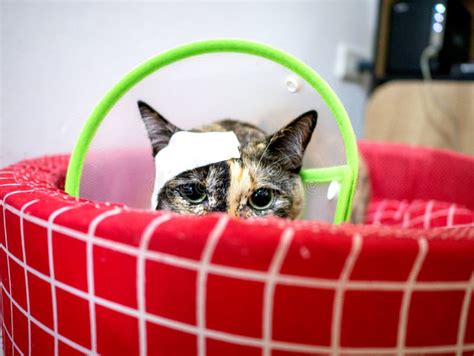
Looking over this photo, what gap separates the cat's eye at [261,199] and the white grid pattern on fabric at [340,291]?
31 cm

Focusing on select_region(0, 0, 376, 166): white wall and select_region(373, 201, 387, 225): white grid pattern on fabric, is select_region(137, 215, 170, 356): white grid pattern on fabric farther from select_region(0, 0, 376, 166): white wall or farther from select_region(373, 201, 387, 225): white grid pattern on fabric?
select_region(373, 201, 387, 225): white grid pattern on fabric

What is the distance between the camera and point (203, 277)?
396 mm

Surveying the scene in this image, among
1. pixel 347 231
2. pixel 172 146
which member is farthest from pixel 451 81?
pixel 347 231

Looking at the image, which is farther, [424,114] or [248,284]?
[424,114]

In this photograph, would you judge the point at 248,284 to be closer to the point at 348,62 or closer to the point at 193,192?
the point at 193,192

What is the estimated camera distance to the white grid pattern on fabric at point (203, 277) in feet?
1.25

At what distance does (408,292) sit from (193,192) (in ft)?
1.31

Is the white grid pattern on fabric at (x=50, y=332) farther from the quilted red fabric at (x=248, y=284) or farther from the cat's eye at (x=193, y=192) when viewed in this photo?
the cat's eye at (x=193, y=192)

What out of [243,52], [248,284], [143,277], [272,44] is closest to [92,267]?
[143,277]

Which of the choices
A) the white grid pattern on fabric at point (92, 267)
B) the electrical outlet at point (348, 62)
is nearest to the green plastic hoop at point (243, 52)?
the white grid pattern on fabric at point (92, 267)

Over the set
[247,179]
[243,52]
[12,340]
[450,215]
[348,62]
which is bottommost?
[12,340]

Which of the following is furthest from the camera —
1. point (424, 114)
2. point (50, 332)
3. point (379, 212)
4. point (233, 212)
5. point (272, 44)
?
point (424, 114)

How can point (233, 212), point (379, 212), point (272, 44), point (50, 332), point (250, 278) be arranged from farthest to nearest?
point (272, 44)
point (379, 212)
point (233, 212)
point (50, 332)
point (250, 278)

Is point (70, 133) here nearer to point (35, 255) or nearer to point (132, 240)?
point (35, 255)
